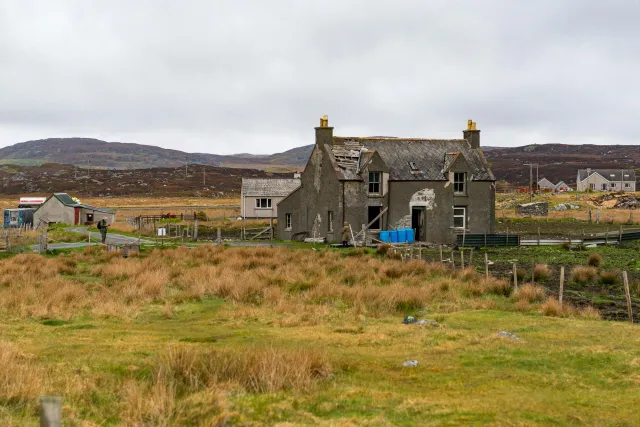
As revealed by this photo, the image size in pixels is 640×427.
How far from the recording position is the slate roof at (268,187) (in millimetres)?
71625

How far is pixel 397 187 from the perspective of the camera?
42656 mm

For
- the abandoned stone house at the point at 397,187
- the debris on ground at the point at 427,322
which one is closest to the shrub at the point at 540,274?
the debris on ground at the point at 427,322

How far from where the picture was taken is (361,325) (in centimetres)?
1477

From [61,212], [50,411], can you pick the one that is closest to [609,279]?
[50,411]

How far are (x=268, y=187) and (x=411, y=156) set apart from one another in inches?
1186

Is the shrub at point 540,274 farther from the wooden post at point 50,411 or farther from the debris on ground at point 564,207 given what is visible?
the debris on ground at point 564,207

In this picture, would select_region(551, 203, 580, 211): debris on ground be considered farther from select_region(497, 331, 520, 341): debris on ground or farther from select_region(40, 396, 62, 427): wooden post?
select_region(40, 396, 62, 427): wooden post

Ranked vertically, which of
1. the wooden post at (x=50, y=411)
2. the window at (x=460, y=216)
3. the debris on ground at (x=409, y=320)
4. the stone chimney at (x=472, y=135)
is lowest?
the debris on ground at (x=409, y=320)

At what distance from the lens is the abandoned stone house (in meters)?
42.0

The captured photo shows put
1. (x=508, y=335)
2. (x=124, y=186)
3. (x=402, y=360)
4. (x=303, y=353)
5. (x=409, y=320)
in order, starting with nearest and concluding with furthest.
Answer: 1. (x=303, y=353)
2. (x=402, y=360)
3. (x=508, y=335)
4. (x=409, y=320)
5. (x=124, y=186)

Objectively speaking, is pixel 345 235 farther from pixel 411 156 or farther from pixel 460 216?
pixel 460 216

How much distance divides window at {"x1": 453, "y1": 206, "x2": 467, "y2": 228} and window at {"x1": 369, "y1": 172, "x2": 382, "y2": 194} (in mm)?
5624

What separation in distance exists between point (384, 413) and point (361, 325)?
21.8 feet

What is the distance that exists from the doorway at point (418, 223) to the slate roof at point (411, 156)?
2127 millimetres
